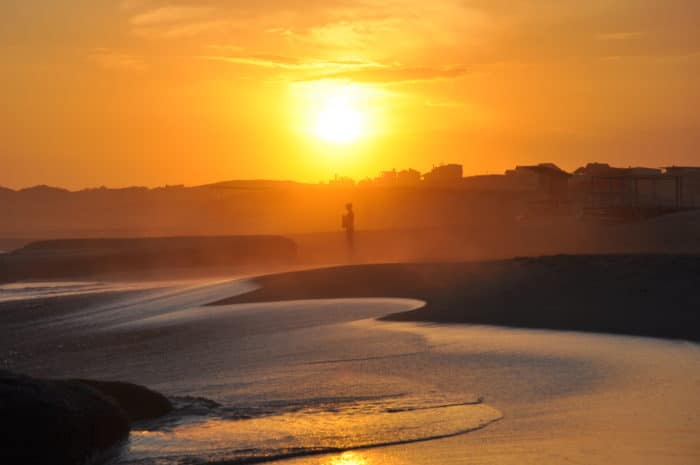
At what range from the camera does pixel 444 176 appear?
11044 centimetres

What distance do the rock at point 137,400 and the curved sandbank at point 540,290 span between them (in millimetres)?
6439

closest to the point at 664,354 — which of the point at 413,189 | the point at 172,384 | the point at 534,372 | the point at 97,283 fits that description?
the point at 534,372

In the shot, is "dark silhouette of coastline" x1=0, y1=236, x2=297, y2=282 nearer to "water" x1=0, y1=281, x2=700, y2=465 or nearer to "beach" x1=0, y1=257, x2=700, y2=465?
"beach" x1=0, y1=257, x2=700, y2=465

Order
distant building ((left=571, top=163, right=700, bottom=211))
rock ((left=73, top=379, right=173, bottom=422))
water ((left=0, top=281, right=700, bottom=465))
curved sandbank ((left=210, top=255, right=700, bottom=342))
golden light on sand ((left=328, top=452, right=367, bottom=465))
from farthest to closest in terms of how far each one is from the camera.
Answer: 1. distant building ((left=571, top=163, right=700, bottom=211))
2. curved sandbank ((left=210, top=255, right=700, bottom=342))
3. rock ((left=73, top=379, right=173, bottom=422))
4. water ((left=0, top=281, right=700, bottom=465))
5. golden light on sand ((left=328, top=452, right=367, bottom=465))

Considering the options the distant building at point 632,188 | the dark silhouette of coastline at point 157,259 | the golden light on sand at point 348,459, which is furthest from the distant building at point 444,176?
the golden light on sand at point 348,459

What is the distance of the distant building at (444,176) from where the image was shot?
10643 centimetres

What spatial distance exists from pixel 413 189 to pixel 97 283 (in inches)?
2118

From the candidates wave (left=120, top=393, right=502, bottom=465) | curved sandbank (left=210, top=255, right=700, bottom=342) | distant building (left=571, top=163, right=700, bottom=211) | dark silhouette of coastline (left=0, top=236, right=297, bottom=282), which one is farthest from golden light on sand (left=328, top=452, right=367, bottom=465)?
distant building (left=571, top=163, right=700, bottom=211)

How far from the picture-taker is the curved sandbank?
14273mm

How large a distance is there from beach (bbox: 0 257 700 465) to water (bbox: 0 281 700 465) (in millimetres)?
22

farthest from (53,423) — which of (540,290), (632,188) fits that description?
(632,188)

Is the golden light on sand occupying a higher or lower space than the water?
lower

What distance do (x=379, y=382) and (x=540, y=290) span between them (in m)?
7.66

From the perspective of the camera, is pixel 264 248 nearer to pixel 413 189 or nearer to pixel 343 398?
pixel 343 398
